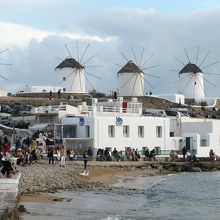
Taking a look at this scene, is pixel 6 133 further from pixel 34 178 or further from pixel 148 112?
pixel 34 178

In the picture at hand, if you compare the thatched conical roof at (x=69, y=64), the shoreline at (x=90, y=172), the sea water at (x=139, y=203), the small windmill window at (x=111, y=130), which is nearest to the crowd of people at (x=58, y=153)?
the shoreline at (x=90, y=172)

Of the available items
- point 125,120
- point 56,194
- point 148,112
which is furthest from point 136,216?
point 148,112

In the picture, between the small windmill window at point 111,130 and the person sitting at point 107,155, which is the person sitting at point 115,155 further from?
the small windmill window at point 111,130

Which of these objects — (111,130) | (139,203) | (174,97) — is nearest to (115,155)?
(111,130)

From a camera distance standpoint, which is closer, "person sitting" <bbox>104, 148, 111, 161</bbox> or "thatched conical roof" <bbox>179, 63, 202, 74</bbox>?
"person sitting" <bbox>104, 148, 111, 161</bbox>

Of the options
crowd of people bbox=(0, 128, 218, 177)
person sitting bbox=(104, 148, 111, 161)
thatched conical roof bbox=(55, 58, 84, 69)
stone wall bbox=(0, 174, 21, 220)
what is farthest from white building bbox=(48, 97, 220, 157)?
thatched conical roof bbox=(55, 58, 84, 69)

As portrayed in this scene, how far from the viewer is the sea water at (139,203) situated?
22.5m

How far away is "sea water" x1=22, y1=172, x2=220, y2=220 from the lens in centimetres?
2245

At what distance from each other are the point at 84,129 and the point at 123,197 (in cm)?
2172

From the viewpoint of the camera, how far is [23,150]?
37312 mm

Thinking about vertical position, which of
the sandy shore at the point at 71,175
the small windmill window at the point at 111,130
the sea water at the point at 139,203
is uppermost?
the small windmill window at the point at 111,130

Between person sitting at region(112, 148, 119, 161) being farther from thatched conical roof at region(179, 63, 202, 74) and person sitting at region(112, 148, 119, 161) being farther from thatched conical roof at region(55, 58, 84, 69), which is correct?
thatched conical roof at region(179, 63, 202, 74)

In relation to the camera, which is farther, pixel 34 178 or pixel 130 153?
pixel 130 153

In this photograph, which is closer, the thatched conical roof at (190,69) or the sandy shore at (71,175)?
the sandy shore at (71,175)
